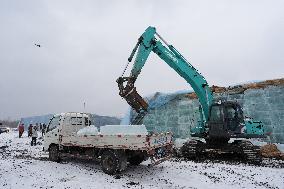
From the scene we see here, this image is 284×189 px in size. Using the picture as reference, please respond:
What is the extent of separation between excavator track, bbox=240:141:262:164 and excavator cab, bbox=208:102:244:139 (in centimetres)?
79

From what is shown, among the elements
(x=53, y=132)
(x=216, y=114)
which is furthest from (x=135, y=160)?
(x=216, y=114)

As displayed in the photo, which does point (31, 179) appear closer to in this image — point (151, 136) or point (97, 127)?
point (97, 127)

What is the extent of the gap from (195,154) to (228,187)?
611 cm

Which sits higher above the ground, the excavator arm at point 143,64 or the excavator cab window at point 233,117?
the excavator arm at point 143,64

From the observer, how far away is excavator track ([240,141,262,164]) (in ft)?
44.9

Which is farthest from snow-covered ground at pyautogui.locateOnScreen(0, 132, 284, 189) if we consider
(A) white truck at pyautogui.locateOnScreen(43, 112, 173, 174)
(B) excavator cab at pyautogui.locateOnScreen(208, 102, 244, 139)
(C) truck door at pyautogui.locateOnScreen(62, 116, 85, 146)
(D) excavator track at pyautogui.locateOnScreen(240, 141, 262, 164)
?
(B) excavator cab at pyautogui.locateOnScreen(208, 102, 244, 139)

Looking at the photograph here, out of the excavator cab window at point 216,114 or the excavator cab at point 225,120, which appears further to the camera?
the excavator cab window at point 216,114

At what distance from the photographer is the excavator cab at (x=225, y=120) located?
14.4 m

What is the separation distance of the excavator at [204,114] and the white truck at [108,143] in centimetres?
212

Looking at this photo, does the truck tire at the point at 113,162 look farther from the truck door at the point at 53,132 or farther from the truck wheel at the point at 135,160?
the truck door at the point at 53,132

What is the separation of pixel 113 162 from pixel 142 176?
4.06 feet

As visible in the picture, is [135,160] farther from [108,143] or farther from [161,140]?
[108,143]

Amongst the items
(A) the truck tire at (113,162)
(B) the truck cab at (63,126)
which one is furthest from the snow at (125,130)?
(B) the truck cab at (63,126)

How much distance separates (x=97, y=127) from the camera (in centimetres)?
1267
